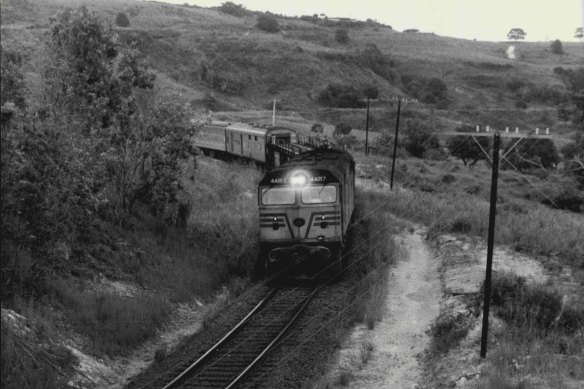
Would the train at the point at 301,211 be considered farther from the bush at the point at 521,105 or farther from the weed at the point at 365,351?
the bush at the point at 521,105

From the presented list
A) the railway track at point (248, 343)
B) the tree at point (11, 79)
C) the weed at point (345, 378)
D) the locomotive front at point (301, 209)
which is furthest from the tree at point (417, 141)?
the tree at point (11, 79)

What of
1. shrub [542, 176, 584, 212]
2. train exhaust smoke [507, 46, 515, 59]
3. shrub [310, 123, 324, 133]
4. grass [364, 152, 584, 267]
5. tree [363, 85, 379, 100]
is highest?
train exhaust smoke [507, 46, 515, 59]

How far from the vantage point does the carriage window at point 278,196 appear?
18547mm

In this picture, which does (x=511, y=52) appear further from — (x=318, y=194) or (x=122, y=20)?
(x=318, y=194)

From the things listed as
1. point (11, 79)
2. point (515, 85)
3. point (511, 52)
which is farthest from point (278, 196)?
point (511, 52)

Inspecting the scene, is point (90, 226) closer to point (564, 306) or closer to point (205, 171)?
point (564, 306)

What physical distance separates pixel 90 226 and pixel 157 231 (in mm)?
3832

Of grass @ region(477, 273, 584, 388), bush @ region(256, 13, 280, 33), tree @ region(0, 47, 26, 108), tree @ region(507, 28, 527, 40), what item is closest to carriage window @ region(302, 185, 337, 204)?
grass @ region(477, 273, 584, 388)

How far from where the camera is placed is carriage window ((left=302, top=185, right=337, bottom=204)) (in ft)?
60.5

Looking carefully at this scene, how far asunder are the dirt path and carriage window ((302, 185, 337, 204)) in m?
3.62

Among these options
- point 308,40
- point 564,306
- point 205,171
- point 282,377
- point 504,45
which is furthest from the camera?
point 504,45

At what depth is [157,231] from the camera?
20.2m

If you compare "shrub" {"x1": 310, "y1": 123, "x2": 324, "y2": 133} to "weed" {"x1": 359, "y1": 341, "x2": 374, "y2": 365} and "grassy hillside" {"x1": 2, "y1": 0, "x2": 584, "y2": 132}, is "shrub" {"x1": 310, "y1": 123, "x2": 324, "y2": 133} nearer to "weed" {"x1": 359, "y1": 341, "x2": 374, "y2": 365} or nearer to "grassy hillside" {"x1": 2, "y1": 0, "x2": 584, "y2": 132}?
"grassy hillside" {"x1": 2, "y1": 0, "x2": 584, "y2": 132}

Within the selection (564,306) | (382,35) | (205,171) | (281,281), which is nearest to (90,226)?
(281,281)
